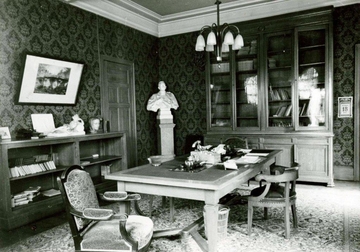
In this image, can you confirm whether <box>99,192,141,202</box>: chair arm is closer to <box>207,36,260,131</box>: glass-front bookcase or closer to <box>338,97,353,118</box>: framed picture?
<box>207,36,260,131</box>: glass-front bookcase

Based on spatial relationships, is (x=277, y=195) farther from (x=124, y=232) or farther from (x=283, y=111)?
(x=283, y=111)

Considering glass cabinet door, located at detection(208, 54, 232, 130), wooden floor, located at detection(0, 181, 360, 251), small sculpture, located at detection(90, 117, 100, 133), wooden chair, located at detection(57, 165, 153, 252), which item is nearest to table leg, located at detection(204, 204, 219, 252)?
wooden chair, located at detection(57, 165, 153, 252)

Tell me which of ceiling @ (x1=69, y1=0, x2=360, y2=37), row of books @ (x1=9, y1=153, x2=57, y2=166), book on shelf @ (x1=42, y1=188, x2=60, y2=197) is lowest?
book on shelf @ (x1=42, y1=188, x2=60, y2=197)

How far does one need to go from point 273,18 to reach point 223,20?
112 centimetres

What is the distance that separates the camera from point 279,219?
350cm

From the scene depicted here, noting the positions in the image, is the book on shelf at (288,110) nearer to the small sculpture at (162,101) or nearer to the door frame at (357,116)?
the door frame at (357,116)

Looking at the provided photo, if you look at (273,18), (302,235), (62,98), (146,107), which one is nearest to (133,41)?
(146,107)

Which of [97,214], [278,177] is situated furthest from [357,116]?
[97,214]

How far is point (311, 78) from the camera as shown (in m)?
5.17

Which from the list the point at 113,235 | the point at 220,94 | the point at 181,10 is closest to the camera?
the point at 113,235

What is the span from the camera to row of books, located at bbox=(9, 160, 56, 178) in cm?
354

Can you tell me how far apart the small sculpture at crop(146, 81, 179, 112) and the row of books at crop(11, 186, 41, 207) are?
3.05 meters

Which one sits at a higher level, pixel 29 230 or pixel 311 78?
pixel 311 78

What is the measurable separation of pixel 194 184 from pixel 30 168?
8.03 ft
